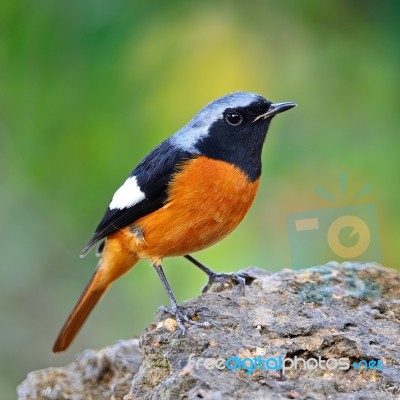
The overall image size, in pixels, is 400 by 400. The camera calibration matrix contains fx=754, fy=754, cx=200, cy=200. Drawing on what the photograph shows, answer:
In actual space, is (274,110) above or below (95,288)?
above

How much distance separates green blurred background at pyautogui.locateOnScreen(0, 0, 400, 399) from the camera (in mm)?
5824

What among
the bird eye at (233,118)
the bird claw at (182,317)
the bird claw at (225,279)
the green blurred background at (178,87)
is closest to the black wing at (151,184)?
the bird eye at (233,118)

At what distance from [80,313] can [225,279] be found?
1138 millimetres

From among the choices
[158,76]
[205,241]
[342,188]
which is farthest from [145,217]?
[158,76]

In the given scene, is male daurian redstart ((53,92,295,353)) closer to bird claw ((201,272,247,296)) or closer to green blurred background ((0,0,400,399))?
bird claw ((201,272,247,296))

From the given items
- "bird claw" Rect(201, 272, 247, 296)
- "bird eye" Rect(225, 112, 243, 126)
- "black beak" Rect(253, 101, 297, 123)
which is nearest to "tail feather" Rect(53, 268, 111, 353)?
"bird claw" Rect(201, 272, 247, 296)

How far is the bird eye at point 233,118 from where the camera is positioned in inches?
173

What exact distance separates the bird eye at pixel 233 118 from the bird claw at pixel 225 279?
2.89ft

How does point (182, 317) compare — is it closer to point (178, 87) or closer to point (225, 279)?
point (225, 279)

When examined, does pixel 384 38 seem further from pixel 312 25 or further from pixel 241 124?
pixel 241 124

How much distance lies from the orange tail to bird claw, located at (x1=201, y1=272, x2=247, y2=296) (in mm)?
491

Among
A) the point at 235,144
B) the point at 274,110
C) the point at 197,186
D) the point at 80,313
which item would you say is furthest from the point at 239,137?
the point at 80,313

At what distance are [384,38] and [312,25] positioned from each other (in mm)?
586

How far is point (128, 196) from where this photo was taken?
4562mm
